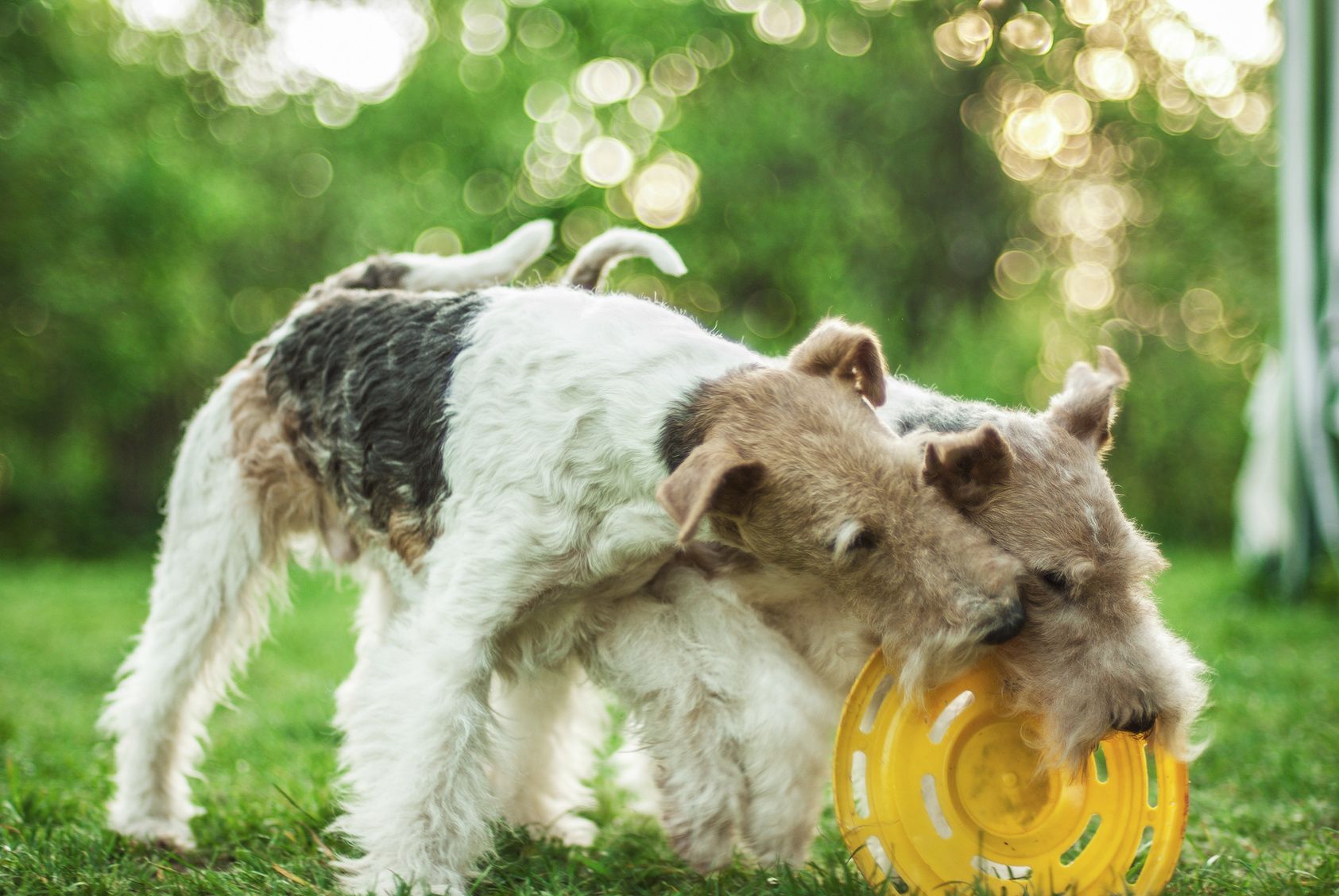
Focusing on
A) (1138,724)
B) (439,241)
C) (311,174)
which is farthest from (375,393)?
(311,174)

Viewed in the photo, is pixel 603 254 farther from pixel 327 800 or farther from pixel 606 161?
pixel 606 161

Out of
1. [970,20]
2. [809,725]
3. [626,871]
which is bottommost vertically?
[626,871]

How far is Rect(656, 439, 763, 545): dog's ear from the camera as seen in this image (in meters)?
2.74

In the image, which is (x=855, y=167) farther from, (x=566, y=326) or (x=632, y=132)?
(x=566, y=326)

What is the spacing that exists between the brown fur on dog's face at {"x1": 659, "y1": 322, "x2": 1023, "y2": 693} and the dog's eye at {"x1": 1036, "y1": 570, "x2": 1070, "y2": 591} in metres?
0.11

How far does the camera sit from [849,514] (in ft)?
9.30

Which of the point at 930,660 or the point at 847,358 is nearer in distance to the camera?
the point at 930,660

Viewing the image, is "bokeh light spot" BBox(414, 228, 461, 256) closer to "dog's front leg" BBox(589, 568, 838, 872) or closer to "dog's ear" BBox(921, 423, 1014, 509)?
"dog's front leg" BBox(589, 568, 838, 872)

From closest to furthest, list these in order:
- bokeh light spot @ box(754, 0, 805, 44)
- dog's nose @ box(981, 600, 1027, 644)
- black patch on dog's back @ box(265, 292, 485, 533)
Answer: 1. dog's nose @ box(981, 600, 1027, 644)
2. black patch on dog's back @ box(265, 292, 485, 533)
3. bokeh light spot @ box(754, 0, 805, 44)

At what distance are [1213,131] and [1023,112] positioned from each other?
509cm

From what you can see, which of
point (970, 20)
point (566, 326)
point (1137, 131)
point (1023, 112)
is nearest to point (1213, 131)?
point (1137, 131)

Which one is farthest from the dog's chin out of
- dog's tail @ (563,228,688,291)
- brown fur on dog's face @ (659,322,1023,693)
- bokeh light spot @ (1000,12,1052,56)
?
bokeh light spot @ (1000,12,1052,56)

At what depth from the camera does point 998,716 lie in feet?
10.1

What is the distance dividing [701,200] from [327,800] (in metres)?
16.9
